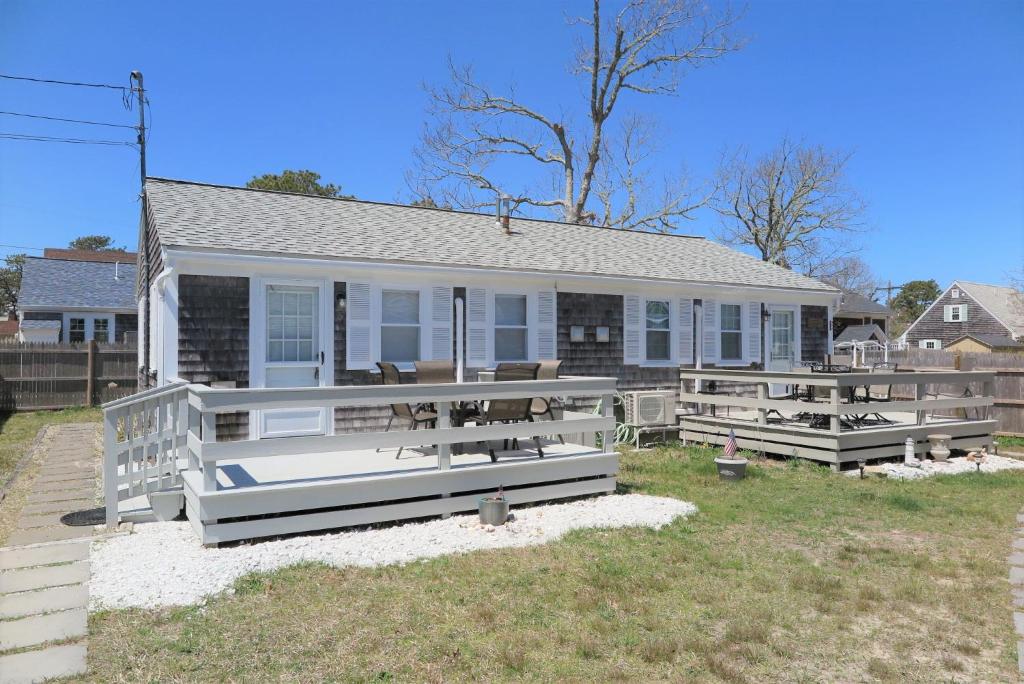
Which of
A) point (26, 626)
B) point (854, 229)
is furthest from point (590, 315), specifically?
point (854, 229)

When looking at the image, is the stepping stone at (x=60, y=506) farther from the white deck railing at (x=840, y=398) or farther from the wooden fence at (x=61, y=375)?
the wooden fence at (x=61, y=375)

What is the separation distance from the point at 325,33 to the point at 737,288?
10115mm

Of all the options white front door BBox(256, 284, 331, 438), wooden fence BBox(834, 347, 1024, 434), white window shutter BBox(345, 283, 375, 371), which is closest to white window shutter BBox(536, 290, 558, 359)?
white window shutter BBox(345, 283, 375, 371)

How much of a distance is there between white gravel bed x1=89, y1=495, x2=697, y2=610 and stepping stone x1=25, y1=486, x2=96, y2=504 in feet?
5.08

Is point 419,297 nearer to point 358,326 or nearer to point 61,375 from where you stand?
point 358,326

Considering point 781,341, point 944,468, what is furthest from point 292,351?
point 781,341

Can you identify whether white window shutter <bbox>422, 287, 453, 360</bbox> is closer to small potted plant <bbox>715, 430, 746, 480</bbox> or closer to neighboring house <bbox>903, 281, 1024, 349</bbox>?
small potted plant <bbox>715, 430, 746, 480</bbox>

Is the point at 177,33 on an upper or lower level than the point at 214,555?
upper

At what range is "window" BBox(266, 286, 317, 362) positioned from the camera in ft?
27.4

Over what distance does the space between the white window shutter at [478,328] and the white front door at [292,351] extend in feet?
7.13

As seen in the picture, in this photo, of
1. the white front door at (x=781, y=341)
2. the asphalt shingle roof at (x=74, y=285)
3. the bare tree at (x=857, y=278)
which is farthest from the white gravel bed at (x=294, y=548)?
the bare tree at (x=857, y=278)

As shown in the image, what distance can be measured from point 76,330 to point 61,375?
25.5ft

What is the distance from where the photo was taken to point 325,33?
13.9 meters

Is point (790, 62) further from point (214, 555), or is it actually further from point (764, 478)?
point (214, 555)
